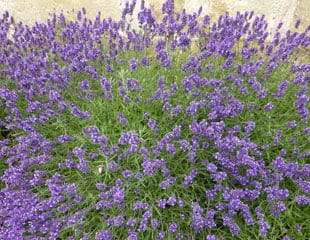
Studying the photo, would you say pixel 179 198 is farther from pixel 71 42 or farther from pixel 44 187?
pixel 71 42

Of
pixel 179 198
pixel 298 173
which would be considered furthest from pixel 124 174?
pixel 298 173

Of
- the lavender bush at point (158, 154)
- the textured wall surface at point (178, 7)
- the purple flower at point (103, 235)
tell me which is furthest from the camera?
the textured wall surface at point (178, 7)

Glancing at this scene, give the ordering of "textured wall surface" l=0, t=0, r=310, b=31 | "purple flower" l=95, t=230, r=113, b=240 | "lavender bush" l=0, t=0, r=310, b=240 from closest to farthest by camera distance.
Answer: "purple flower" l=95, t=230, r=113, b=240, "lavender bush" l=0, t=0, r=310, b=240, "textured wall surface" l=0, t=0, r=310, b=31

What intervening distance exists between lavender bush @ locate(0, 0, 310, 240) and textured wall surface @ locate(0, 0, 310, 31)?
1062mm

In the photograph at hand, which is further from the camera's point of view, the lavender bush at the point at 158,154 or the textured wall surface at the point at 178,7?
the textured wall surface at the point at 178,7

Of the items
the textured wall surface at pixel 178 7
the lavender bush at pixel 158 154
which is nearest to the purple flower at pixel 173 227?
the lavender bush at pixel 158 154

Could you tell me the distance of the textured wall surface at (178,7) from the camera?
10.6 ft

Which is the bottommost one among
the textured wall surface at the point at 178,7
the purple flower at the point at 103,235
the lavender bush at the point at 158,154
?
the purple flower at the point at 103,235

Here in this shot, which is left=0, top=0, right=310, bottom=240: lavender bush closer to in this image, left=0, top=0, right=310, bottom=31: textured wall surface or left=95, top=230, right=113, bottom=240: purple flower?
left=95, top=230, right=113, bottom=240: purple flower

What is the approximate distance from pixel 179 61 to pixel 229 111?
799 mm

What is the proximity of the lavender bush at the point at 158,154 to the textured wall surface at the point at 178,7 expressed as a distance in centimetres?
106

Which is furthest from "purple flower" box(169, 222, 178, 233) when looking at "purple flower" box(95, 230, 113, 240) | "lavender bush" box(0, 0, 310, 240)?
"purple flower" box(95, 230, 113, 240)

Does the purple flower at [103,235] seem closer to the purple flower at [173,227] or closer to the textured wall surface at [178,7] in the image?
the purple flower at [173,227]

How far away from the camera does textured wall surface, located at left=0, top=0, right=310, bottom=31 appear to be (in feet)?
10.6
